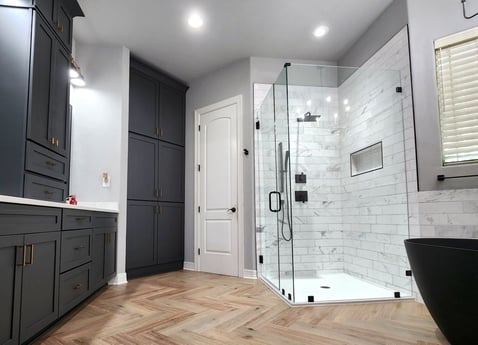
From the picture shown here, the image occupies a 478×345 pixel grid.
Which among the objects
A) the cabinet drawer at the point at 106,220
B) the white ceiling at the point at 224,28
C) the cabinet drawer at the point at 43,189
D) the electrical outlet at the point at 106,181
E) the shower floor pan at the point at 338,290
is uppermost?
the white ceiling at the point at 224,28

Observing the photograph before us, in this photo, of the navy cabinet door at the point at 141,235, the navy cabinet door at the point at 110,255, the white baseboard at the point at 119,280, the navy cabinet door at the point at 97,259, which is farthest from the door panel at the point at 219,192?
the navy cabinet door at the point at 97,259

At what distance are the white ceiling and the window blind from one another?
0.90 meters

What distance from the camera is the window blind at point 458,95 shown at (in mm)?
2459

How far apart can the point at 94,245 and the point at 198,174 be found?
1958 mm

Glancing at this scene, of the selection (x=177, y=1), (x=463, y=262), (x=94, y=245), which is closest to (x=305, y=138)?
(x=177, y=1)

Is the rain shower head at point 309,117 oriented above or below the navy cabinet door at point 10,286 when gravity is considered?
above

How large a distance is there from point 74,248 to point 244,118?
2.56m

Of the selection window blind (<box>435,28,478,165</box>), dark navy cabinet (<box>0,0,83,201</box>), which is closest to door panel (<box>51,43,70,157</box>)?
dark navy cabinet (<box>0,0,83,201</box>)

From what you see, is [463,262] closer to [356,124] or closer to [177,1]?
[356,124]

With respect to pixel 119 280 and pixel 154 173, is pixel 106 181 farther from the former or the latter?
pixel 119 280

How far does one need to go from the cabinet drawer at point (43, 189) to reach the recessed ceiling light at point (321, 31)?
3.09 metres

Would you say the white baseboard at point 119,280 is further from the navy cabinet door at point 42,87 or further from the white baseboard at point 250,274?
the navy cabinet door at point 42,87

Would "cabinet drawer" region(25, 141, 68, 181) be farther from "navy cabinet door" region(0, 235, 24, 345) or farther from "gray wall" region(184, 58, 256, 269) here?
"gray wall" region(184, 58, 256, 269)

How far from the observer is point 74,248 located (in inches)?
92.5
